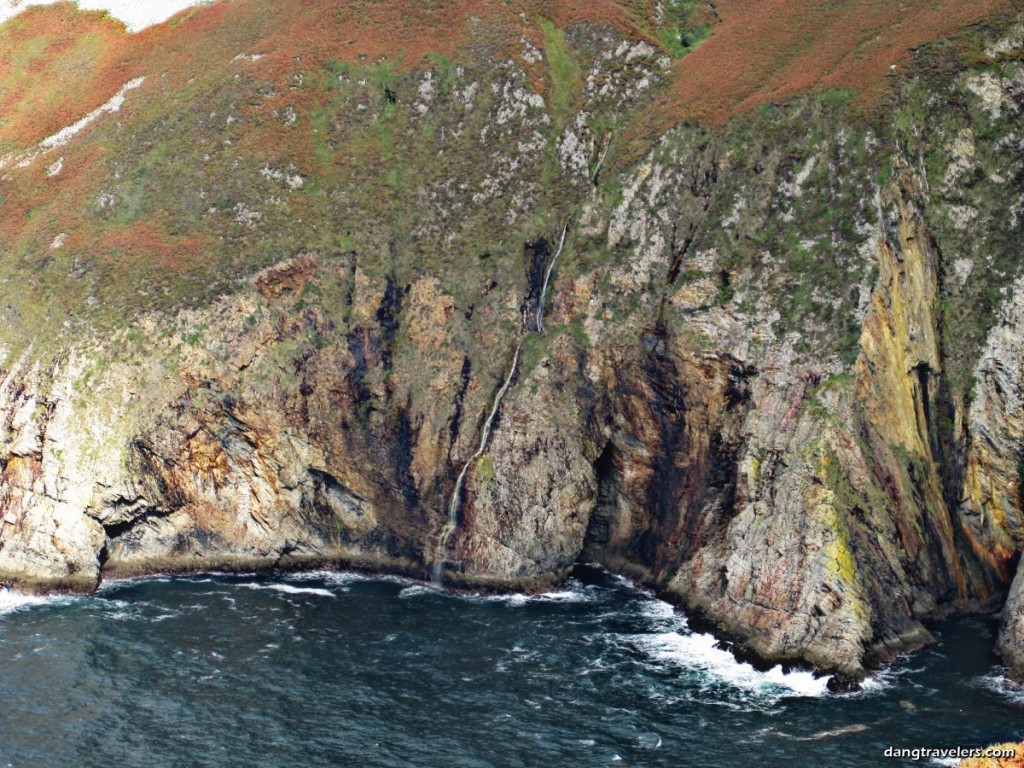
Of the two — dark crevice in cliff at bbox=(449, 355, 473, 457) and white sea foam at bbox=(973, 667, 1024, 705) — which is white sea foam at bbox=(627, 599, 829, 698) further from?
dark crevice in cliff at bbox=(449, 355, 473, 457)

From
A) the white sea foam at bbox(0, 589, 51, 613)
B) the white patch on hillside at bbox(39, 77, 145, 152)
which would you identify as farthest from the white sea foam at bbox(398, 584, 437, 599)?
the white patch on hillside at bbox(39, 77, 145, 152)

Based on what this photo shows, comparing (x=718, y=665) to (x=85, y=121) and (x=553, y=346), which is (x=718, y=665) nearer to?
(x=553, y=346)

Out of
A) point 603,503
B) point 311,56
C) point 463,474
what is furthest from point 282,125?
point 603,503

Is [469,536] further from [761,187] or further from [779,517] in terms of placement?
[761,187]

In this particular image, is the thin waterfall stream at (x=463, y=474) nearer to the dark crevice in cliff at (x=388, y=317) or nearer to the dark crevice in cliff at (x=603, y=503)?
the dark crevice in cliff at (x=603, y=503)

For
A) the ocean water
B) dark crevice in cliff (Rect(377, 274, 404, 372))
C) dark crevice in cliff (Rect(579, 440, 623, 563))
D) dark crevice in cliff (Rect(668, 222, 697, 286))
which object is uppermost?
dark crevice in cliff (Rect(668, 222, 697, 286))

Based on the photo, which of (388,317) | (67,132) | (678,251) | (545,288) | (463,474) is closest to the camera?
(678,251)

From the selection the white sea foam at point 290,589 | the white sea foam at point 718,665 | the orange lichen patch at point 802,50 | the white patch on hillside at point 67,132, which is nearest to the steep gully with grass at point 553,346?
the white sea foam at point 718,665
